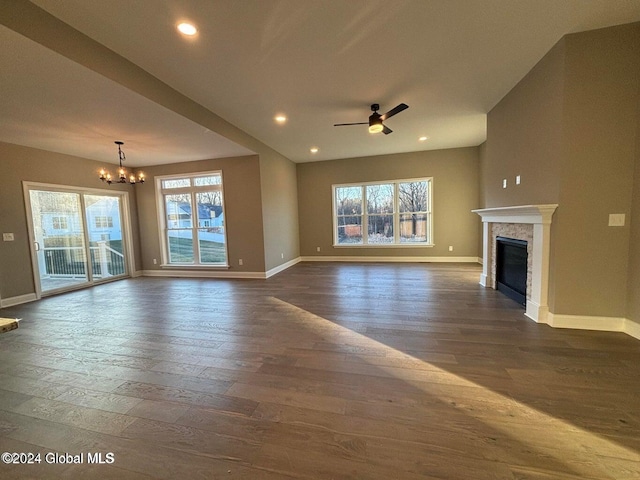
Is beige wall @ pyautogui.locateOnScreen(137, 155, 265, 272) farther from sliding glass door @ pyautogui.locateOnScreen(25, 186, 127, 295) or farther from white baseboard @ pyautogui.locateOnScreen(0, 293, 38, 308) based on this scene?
white baseboard @ pyautogui.locateOnScreen(0, 293, 38, 308)

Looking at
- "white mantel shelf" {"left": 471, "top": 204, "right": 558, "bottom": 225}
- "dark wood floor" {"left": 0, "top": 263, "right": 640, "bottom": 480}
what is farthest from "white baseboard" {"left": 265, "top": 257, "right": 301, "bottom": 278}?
"white mantel shelf" {"left": 471, "top": 204, "right": 558, "bottom": 225}

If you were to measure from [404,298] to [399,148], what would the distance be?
14.0 feet

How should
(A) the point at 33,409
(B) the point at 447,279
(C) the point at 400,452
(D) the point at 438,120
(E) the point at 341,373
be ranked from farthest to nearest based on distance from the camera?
(B) the point at 447,279
(D) the point at 438,120
(E) the point at 341,373
(A) the point at 33,409
(C) the point at 400,452

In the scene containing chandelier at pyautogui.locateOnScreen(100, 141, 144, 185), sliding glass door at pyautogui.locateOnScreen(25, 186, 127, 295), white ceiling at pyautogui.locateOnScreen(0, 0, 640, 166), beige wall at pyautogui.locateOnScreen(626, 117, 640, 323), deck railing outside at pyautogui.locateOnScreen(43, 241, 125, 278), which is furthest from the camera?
deck railing outside at pyautogui.locateOnScreen(43, 241, 125, 278)

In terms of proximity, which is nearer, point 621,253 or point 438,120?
point 621,253

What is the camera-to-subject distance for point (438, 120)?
4.73 metres

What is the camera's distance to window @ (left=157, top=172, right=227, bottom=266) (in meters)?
6.19

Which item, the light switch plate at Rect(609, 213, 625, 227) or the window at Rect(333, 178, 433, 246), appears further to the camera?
the window at Rect(333, 178, 433, 246)

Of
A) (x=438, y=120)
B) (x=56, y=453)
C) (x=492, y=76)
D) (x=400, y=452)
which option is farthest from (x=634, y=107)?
(x=56, y=453)

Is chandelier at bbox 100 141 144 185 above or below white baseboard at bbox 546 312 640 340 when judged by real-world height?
above

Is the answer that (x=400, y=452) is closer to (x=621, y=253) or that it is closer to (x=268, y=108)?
(x=621, y=253)

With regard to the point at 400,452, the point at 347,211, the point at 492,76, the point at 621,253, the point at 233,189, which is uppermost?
the point at 492,76

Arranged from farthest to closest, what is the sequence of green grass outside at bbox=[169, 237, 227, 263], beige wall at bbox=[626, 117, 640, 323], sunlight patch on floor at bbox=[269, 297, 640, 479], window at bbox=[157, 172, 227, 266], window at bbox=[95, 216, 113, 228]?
green grass outside at bbox=[169, 237, 227, 263], window at bbox=[157, 172, 227, 266], window at bbox=[95, 216, 113, 228], beige wall at bbox=[626, 117, 640, 323], sunlight patch on floor at bbox=[269, 297, 640, 479]

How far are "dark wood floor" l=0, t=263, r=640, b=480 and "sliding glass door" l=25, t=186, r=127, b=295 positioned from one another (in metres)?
2.07
